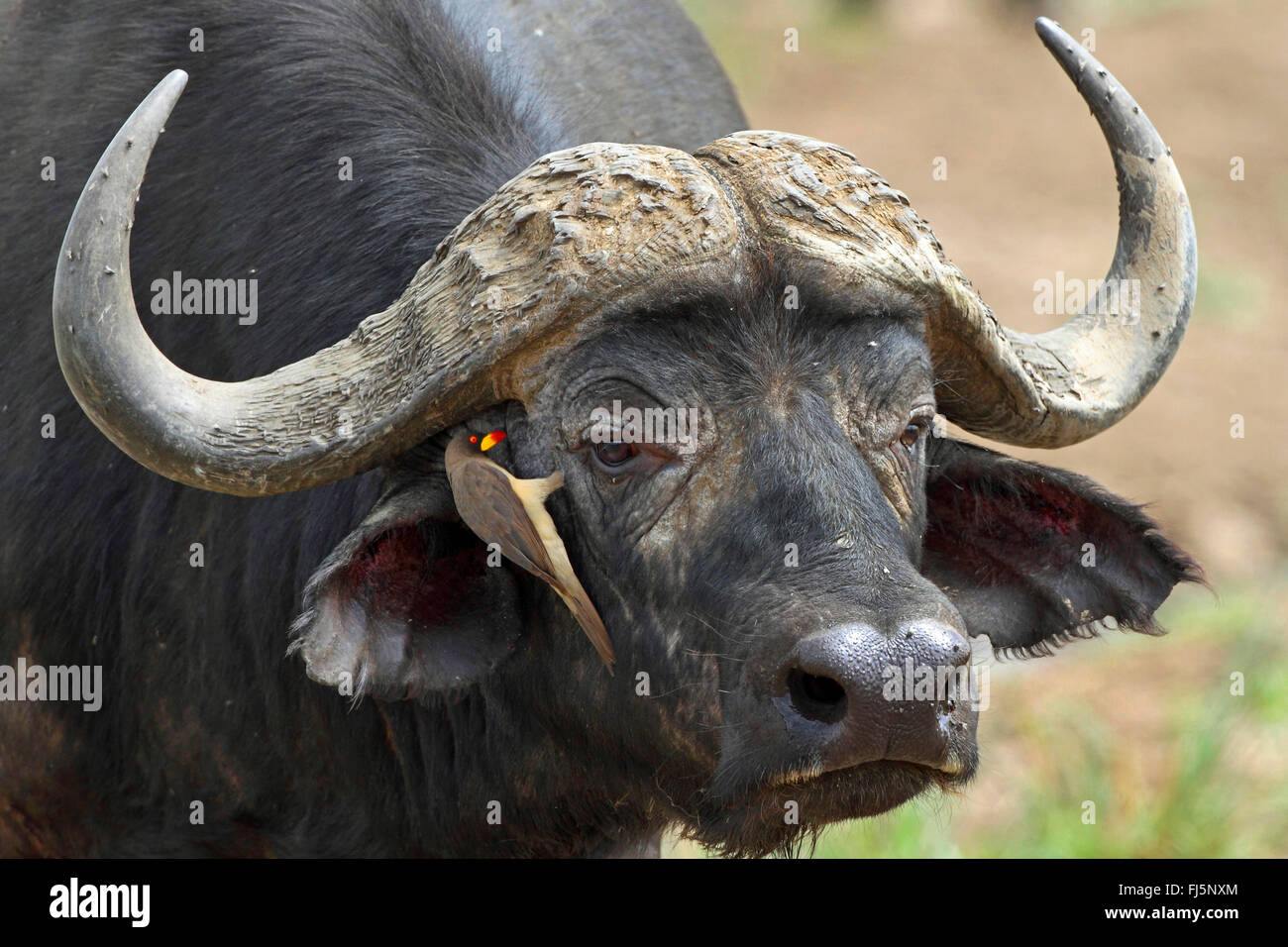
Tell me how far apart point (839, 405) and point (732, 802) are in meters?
0.90

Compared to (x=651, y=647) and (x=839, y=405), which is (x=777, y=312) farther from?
(x=651, y=647)

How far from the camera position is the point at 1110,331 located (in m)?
4.37

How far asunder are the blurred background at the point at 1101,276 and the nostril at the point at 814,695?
935 millimetres

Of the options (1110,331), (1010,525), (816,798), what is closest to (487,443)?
(816,798)

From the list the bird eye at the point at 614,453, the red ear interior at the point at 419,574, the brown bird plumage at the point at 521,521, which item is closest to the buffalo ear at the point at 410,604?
the red ear interior at the point at 419,574

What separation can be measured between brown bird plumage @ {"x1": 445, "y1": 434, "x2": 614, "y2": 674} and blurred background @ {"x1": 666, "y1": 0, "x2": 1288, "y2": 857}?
3.60 ft

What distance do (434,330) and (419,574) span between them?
63 cm

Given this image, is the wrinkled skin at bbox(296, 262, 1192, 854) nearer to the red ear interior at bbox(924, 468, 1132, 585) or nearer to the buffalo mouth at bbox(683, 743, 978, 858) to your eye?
the buffalo mouth at bbox(683, 743, 978, 858)

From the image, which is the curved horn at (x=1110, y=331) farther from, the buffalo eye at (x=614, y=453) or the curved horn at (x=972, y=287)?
the buffalo eye at (x=614, y=453)

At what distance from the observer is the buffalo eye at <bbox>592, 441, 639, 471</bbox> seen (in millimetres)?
3691

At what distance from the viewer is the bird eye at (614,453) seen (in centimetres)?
369

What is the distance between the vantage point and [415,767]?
14.5 ft

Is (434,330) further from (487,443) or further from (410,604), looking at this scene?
(410,604)
